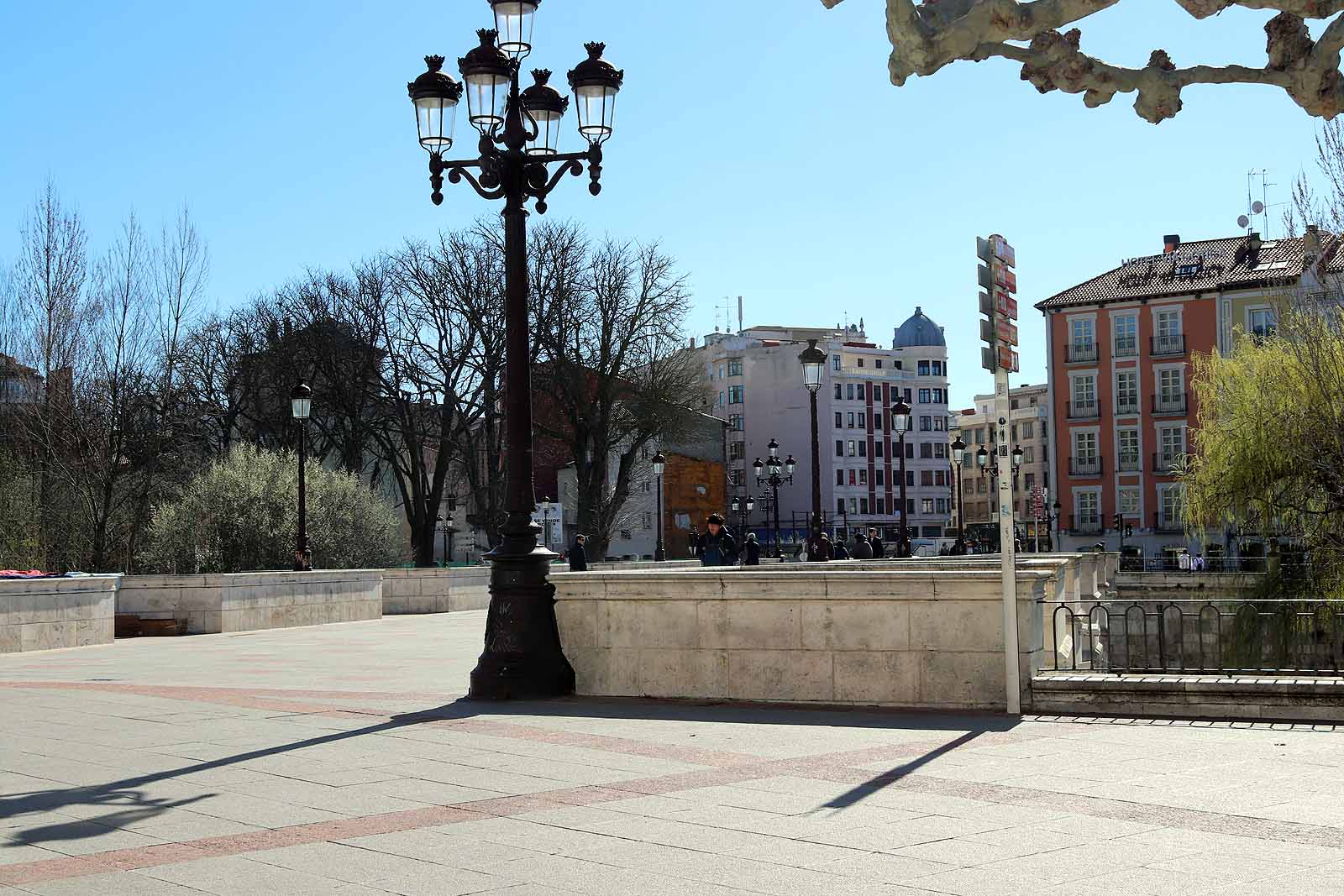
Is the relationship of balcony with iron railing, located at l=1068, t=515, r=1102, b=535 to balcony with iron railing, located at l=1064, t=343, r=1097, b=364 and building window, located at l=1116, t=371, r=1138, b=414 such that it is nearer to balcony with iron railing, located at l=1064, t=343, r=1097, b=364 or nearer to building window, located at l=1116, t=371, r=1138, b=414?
building window, located at l=1116, t=371, r=1138, b=414

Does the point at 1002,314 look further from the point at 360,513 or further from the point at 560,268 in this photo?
the point at 560,268

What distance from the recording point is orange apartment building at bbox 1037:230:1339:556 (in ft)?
238

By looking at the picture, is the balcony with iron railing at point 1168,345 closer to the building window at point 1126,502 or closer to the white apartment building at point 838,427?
the building window at point 1126,502

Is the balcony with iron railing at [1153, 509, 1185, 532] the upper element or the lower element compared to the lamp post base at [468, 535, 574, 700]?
upper

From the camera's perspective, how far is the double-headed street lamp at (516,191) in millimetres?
12562

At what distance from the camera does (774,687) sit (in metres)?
12.1

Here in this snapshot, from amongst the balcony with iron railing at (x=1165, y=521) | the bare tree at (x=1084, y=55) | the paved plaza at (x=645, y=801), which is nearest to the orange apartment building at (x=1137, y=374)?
the balcony with iron railing at (x=1165, y=521)

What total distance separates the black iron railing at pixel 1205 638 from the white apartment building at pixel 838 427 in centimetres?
8087

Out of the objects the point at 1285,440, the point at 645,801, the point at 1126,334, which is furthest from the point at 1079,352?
the point at 645,801

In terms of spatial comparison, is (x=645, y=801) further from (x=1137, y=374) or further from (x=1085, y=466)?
(x=1085, y=466)

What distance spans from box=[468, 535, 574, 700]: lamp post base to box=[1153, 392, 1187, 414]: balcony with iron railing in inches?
2591

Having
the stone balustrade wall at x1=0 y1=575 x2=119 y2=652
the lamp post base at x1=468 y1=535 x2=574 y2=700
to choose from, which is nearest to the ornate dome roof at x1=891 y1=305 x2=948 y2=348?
the stone balustrade wall at x1=0 y1=575 x2=119 y2=652

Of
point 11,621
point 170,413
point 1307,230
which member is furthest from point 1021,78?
point 170,413

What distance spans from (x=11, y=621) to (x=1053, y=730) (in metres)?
15.8
